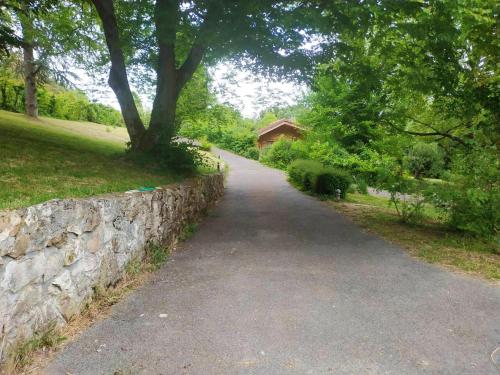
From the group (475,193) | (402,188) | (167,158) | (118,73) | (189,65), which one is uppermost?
(189,65)

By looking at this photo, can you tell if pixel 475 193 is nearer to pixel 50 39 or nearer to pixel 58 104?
pixel 50 39

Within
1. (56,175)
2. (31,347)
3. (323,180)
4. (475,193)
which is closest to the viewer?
(31,347)

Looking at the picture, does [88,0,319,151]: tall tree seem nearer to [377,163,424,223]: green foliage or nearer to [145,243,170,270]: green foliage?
[377,163,424,223]: green foliage

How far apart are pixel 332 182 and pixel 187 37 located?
8775 mm

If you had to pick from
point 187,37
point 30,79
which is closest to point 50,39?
point 30,79

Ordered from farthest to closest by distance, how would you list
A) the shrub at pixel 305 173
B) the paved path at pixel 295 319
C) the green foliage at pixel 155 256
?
the shrub at pixel 305 173 → the green foliage at pixel 155 256 → the paved path at pixel 295 319

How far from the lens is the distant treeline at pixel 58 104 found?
22984 millimetres

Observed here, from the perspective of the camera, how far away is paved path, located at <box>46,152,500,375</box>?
3283 millimetres

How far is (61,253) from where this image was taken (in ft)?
11.9

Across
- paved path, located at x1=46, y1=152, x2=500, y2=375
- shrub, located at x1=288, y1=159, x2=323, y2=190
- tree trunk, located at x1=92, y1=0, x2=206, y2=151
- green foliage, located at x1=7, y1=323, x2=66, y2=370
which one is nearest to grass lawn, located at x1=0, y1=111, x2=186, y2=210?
tree trunk, located at x1=92, y1=0, x2=206, y2=151

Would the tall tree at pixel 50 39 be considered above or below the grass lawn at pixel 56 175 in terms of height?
above

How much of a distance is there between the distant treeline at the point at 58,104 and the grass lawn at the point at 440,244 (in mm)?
17655

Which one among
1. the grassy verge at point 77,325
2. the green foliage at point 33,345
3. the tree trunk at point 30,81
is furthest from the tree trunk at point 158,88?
the tree trunk at point 30,81

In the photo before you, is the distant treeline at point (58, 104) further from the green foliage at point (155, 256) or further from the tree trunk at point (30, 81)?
the green foliage at point (155, 256)
